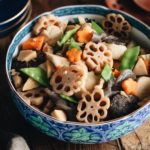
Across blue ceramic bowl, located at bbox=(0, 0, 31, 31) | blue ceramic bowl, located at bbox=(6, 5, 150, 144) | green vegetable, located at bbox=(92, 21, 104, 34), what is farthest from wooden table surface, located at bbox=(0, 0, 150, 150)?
green vegetable, located at bbox=(92, 21, 104, 34)

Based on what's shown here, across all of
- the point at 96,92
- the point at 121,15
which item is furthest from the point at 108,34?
the point at 96,92

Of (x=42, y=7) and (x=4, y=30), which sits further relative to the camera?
(x=42, y=7)

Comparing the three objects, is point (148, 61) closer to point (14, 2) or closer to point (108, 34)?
point (108, 34)

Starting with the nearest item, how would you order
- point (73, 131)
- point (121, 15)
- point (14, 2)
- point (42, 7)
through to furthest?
point (73, 131) < point (121, 15) < point (14, 2) < point (42, 7)

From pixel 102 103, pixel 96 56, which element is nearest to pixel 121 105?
pixel 102 103

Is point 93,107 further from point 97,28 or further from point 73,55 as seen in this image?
point 97,28
